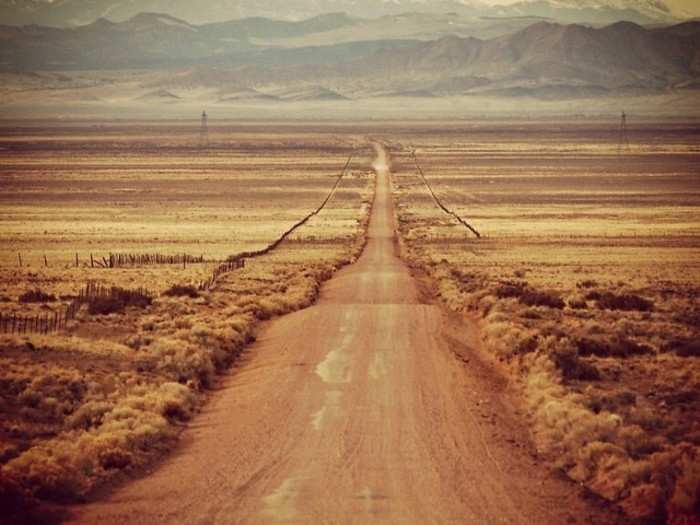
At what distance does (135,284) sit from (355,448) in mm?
25517

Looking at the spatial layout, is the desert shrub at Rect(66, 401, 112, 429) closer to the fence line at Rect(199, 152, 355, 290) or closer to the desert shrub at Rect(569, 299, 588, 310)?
the fence line at Rect(199, 152, 355, 290)

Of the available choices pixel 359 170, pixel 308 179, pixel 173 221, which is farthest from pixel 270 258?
pixel 359 170

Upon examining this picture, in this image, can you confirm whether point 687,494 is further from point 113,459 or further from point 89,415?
point 89,415

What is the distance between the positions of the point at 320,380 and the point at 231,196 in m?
73.7

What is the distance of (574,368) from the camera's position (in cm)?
2398

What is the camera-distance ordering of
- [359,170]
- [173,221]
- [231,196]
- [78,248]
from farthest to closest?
[359,170]
[231,196]
[173,221]
[78,248]

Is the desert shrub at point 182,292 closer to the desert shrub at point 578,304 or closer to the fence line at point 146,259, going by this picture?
the desert shrub at point 578,304

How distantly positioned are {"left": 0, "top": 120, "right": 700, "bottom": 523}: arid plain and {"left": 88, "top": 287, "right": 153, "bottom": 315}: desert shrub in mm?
238

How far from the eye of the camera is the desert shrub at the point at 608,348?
2714 centimetres

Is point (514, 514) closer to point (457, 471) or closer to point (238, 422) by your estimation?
point (457, 471)

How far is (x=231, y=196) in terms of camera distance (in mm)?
96375

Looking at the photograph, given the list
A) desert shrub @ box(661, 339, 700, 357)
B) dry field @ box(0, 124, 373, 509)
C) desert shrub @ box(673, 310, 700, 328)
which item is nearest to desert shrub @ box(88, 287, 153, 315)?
dry field @ box(0, 124, 373, 509)

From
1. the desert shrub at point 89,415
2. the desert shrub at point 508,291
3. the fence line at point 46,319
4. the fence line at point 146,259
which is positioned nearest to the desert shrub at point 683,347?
the desert shrub at point 508,291

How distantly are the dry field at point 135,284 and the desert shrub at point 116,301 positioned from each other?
0.39 metres
